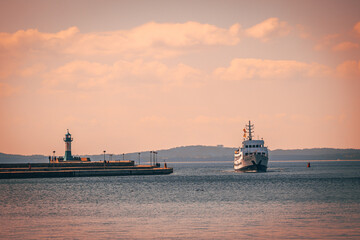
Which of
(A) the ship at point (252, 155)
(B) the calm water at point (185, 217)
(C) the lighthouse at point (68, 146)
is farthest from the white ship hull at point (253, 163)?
(B) the calm water at point (185, 217)

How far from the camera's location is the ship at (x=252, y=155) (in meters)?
161

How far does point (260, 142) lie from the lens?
162000mm

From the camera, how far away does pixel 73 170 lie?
6230 inches

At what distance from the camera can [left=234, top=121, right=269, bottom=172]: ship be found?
16125 cm

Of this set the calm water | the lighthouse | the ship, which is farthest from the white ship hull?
the calm water

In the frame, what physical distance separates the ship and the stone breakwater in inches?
912

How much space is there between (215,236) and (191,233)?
2.38 metres

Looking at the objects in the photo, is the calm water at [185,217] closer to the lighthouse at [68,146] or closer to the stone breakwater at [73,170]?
the stone breakwater at [73,170]

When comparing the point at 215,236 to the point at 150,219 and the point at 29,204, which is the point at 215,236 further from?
the point at 29,204

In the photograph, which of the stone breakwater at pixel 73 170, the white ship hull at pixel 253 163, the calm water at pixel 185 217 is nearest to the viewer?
the calm water at pixel 185 217

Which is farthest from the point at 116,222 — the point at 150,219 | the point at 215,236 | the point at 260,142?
the point at 260,142

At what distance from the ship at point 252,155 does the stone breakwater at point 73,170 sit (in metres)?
23.2

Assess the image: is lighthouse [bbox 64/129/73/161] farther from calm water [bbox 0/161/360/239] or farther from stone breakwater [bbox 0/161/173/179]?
calm water [bbox 0/161/360/239]

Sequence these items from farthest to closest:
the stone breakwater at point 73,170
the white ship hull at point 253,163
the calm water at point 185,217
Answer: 1. the white ship hull at point 253,163
2. the stone breakwater at point 73,170
3. the calm water at point 185,217
